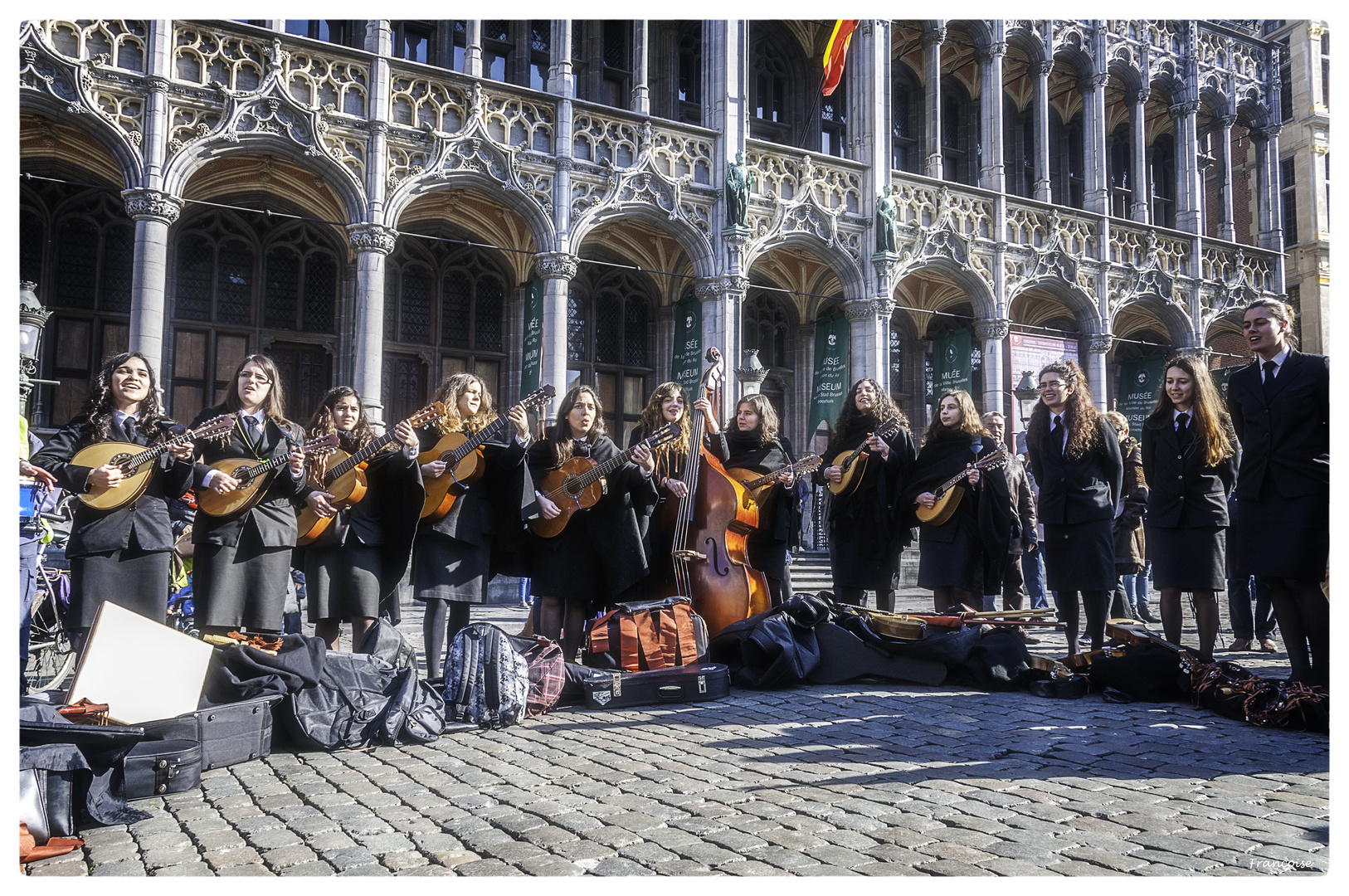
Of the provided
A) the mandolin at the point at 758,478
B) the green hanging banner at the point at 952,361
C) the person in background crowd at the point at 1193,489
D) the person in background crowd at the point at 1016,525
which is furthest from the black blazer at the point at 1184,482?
the green hanging banner at the point at 952,361

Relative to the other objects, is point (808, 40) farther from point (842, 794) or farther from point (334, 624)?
point (842, 794)

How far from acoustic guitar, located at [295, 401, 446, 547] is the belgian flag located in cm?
1315

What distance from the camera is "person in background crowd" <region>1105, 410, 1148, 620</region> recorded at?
7645mm

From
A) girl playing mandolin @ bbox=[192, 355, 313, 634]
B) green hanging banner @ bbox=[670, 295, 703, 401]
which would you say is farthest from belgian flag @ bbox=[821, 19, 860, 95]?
girl playing mandolin @ bbox=[192, 355, 313, 634]

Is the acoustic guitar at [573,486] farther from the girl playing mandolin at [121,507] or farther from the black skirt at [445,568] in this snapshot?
the girl playing mandolin at [121,507]

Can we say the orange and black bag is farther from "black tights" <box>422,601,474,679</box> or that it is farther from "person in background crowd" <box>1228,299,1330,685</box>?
"person in background crowd" <box>1228,299,1330,685</box>

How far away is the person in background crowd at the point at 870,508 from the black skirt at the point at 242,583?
141 inches

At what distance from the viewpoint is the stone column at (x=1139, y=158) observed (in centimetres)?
2005

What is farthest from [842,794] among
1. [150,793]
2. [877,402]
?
[877,402]

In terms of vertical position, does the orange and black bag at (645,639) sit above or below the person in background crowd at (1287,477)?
below

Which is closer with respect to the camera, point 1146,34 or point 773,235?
point 773,235

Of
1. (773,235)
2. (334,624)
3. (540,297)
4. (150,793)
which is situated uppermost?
(773,235)
